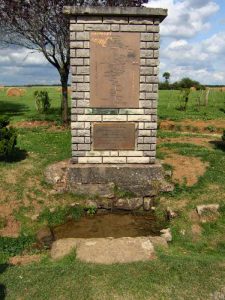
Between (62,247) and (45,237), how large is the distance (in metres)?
1.23

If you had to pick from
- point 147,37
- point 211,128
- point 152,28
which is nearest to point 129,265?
point 147,37

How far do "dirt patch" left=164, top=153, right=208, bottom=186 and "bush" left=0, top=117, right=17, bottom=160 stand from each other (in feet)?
16.9

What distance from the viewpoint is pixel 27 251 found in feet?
28.0

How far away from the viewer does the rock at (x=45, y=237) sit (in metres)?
8.93

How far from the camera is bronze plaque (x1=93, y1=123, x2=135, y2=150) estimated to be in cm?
1085

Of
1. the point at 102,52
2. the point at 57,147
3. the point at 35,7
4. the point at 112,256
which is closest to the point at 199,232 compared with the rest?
the point at 112,256

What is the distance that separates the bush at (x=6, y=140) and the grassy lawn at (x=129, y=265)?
0.37 m

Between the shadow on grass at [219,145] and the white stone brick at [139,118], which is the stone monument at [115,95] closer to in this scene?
the white stone brick at [139,118]

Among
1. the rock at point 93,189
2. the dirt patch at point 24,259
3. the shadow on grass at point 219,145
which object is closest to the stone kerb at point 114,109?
the rock at point 93,189

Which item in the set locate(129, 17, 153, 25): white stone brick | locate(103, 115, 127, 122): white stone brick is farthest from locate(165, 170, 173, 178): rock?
locate(129, 17, 153, 25): white stone brick

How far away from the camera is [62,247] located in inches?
316

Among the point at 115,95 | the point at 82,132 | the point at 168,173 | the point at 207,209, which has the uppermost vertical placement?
the point at 115,95

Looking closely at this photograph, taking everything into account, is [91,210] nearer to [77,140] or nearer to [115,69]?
[77,140]

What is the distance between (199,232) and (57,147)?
7317 mm
